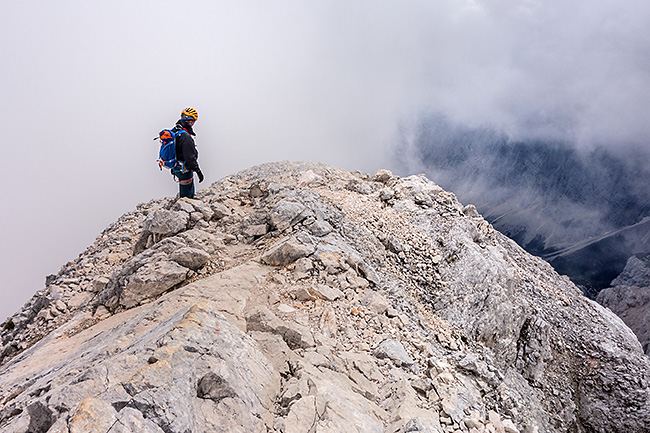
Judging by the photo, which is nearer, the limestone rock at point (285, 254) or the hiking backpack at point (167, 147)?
the limestone rock at point (285, 254)

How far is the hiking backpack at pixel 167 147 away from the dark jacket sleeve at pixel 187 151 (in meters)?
0.18

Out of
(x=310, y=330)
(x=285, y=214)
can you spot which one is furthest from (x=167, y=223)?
(x=310, y=330)

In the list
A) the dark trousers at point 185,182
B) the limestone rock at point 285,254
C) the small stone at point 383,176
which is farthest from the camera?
the small stone at point 383,176

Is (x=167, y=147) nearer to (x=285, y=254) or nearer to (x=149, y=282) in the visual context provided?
(x=149, y=282)

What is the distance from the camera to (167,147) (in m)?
13.8

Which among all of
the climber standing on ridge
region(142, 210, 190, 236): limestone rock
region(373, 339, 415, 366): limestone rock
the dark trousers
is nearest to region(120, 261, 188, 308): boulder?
region(142, 210, 190, 236): limestone rock

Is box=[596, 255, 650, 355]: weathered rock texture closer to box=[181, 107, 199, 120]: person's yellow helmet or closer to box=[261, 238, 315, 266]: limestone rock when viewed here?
box=[261, 238, 315, 266]: limestone rock

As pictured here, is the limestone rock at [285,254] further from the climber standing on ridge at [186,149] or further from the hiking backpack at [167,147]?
the hiking backpack at [167,147]

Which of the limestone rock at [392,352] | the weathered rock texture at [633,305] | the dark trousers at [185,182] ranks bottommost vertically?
the weathered rock texture at [633,305]

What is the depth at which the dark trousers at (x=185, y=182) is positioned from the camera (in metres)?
14.5

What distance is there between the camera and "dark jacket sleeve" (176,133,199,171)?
45.0 ft

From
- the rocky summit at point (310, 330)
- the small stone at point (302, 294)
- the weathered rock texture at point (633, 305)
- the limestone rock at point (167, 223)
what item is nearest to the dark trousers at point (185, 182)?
the rocky summit at point (310, 330)

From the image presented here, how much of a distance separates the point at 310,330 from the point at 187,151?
979 centimetres

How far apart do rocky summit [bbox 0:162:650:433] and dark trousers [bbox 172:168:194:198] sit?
1473 mm
